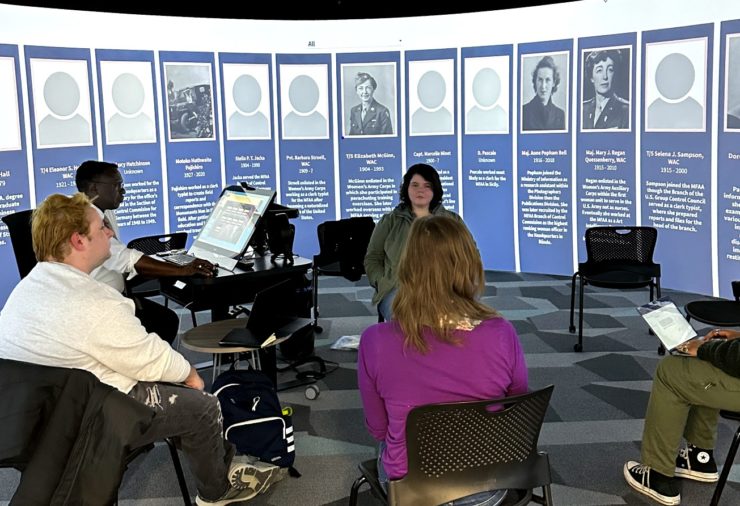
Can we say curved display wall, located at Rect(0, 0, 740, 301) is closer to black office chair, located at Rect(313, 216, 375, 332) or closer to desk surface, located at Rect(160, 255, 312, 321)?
black office chair, located at Rect(313, 216, 375, 332)

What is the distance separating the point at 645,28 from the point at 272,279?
4.11 meters

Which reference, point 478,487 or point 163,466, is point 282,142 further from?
point 478,487

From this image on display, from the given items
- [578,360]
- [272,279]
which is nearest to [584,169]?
[578,360]

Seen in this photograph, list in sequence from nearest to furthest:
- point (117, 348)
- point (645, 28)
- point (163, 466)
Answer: point (117, 348) < point (163, 466) < point (645, 28)

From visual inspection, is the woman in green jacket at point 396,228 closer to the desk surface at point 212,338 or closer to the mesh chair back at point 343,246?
the desk surface at point 212,338

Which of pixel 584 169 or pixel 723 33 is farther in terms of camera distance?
pixel 584 169

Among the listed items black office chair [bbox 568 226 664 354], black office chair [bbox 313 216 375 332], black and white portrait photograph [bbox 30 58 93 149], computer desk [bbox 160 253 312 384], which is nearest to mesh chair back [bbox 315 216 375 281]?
black office chair [bbox 313 216 375 332]

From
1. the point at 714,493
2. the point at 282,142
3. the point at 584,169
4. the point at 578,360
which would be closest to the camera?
the point at 714,493

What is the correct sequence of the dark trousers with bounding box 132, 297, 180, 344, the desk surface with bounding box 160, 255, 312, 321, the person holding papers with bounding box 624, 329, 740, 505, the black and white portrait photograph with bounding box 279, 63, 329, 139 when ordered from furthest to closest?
the black and white portrait photograph with bounding box 279, 63, 329, 139 < the dark trousers with bounding box 132, 297, 180, 344 < the desk surface with bounding box 160, 255, 312, 321 < the person holding papers with bounding box 624, 329, 740, 505

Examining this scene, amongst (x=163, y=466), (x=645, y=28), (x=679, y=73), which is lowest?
(x=163, y=466)

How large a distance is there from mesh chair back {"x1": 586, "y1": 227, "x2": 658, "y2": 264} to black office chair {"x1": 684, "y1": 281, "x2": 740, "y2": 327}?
899 millimetres

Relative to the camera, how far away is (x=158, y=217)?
22.7ft

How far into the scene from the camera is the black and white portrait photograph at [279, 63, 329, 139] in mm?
7449

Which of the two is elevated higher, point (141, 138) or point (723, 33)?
point (723, 33)
